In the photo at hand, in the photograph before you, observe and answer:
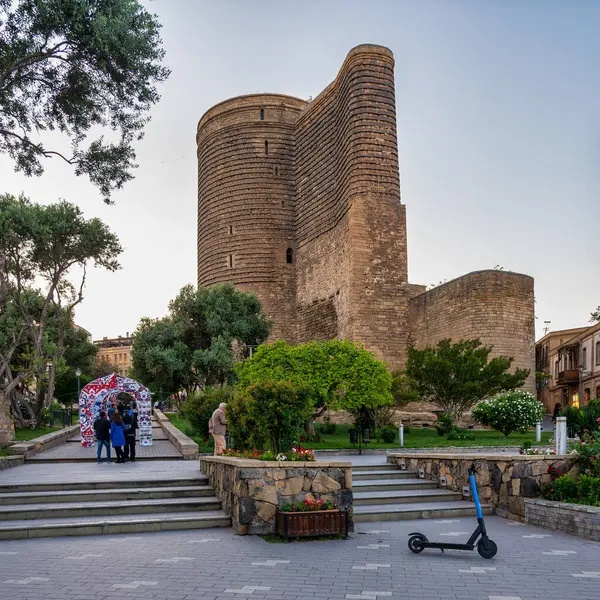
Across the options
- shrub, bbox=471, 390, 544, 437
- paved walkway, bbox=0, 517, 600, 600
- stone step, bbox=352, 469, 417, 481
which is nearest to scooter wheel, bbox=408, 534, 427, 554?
Result: paved walkway, bbox=0, 517, 600, 600

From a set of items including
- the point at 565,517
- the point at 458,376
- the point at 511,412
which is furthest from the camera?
the point at 458,376

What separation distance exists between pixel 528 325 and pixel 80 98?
2376cm

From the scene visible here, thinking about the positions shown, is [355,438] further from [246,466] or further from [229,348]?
[229,348]

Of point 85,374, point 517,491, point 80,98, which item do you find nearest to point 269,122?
point 85,374

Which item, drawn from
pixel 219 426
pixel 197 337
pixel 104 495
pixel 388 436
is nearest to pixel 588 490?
pixel 104 495

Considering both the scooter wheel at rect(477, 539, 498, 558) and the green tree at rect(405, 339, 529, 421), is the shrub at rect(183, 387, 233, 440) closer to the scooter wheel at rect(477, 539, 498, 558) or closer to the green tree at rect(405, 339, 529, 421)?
the green tree at rect(405, 339, 529, 421)

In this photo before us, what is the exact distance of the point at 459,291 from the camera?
102 feet

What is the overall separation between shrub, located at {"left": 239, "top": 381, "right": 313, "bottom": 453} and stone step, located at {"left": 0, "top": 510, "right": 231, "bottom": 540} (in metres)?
1.20

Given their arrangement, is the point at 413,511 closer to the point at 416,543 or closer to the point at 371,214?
the point at 416,543

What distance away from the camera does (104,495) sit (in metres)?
9.66

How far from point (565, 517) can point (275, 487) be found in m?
3.61

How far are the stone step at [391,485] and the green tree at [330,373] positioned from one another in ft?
26.0

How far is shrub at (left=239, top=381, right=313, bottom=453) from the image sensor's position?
9125 mm

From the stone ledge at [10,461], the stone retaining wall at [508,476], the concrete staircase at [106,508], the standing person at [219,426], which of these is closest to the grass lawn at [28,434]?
the stone ledge at [10,461]
